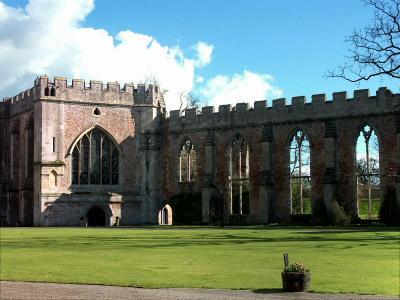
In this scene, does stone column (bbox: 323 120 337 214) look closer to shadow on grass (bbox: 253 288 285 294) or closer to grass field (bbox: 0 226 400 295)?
grass field (bbox: 0 226 400 295)

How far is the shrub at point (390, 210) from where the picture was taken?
34531 mm

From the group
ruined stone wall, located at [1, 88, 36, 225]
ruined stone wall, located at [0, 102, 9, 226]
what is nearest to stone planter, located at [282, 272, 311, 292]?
ruined stone wall, located at [1, 88, 36, 225]

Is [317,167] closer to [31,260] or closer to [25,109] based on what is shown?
[25,109]

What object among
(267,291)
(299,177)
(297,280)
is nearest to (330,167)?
(299,177)

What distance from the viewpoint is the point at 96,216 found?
144 ft

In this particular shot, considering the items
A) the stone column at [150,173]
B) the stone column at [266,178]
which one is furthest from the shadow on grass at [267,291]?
the stone column at [150,173]

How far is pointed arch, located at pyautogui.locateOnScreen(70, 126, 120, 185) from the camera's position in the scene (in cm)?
4366

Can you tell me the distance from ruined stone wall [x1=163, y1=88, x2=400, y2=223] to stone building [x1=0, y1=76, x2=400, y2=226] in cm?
6

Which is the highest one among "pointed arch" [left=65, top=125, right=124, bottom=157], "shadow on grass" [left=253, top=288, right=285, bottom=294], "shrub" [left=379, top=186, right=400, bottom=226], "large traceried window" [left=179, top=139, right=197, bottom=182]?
"pointed arch" [left=65, top=125, right=124, bottom=157]

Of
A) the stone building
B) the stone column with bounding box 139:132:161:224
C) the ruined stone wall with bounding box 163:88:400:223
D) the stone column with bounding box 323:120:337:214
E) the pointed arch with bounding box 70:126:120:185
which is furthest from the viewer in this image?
the stone column with bounding box 139:132:161:224

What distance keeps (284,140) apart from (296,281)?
29.0 meters

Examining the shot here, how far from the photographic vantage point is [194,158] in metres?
46.7

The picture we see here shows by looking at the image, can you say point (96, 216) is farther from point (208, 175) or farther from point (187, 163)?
Answer: point (208, 175)

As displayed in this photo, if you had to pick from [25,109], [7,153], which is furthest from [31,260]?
[7,153]
